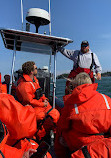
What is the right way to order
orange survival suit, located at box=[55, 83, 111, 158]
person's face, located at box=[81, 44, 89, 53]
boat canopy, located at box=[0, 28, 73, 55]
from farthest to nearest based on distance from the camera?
1. person's face, located at box=[81, 44, 89, 53]
2. boat canopy, located at box=[0, 28, 73, 55]
3. orange survival suit, located at box=[55, 83, 111, 158]

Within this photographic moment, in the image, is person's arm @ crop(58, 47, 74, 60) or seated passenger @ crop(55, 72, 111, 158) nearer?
seated passenger @ crop(55, 72, 111, 158)

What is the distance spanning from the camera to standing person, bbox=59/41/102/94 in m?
3.65

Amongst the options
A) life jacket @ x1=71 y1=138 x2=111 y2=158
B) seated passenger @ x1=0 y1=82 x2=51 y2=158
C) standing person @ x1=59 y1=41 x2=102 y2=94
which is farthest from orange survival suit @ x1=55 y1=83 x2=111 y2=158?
standing person @ x1=59 y1=41 x2=102 y2=94

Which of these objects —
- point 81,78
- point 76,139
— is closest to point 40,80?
point 81,78

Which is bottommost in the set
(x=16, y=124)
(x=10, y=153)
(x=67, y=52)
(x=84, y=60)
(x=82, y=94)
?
(x=10, y=153)

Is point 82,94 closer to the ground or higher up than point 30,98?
higher up

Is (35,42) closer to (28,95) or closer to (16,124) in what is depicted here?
(28,95)

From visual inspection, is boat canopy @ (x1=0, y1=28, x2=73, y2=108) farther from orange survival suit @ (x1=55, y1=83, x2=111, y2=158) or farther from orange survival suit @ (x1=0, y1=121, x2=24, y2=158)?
orange survival suit @ (x1=0, y1=121, x2=24, y2=158)

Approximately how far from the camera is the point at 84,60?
3.66 meters

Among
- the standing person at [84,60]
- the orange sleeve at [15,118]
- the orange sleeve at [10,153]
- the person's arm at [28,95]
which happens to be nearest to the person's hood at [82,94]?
the orange sleeve at [15,118]

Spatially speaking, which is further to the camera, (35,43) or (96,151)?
(35,43)

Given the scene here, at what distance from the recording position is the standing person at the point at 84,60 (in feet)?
12.0

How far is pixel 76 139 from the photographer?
1.48m

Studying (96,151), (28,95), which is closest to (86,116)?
(96,151)
